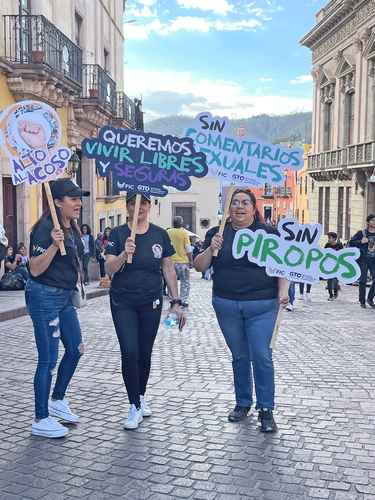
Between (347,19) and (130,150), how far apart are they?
28.5 meters

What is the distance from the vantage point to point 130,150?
200 inches

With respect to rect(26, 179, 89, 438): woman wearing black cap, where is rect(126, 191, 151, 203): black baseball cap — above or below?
above

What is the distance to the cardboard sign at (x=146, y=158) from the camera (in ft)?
16.5

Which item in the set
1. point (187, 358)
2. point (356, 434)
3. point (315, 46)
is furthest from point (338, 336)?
point (315, 46)

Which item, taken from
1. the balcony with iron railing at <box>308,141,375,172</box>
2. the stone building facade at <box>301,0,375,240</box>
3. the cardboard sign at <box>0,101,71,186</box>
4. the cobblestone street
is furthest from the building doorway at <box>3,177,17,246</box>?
the balcony with iron railing at <box>308,141,375,172</box>

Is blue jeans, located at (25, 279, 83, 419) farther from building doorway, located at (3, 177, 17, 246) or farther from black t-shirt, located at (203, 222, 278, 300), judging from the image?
building doorway, located at (3, 177, 17, 246)

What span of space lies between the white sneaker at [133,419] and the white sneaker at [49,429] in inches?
17.7

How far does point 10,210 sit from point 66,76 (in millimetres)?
4020

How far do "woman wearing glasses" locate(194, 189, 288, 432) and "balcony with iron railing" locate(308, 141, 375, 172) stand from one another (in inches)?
917

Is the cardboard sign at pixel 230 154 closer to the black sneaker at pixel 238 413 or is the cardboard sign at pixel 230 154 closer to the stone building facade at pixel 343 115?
the black sneaker at pixel 238 413

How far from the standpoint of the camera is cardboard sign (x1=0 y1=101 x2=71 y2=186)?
4969 mm

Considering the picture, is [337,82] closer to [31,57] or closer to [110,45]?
[110,45]

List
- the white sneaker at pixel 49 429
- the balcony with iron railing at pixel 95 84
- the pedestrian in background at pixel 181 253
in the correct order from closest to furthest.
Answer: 1. the white sneaker at pixel 49 429
2. the pedestrian in background at pixel 181 253
3. the balcony with iron railing at pixel 95 84

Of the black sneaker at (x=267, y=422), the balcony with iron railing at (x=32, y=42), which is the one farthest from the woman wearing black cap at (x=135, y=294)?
the balcony with iron railing at (x=32, y=42)
